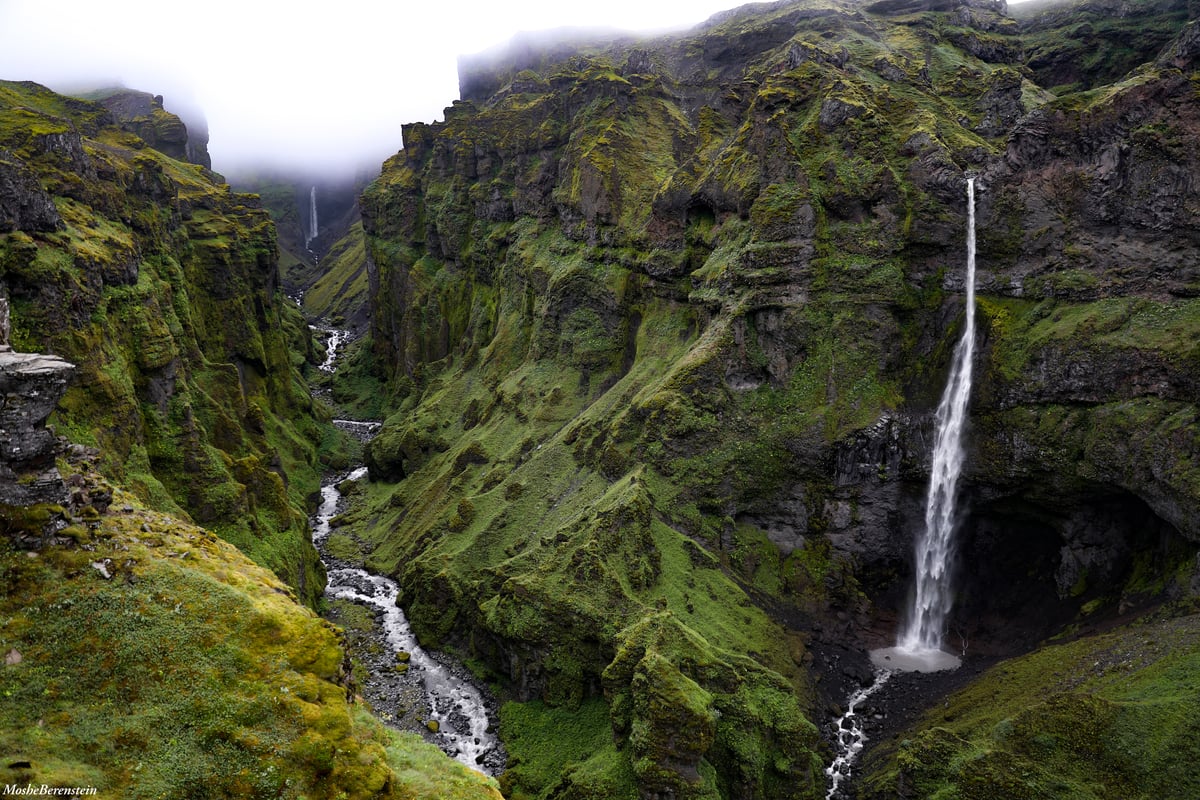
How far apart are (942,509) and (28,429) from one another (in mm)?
54517

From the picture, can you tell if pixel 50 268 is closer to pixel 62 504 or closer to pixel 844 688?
pixel 62 504

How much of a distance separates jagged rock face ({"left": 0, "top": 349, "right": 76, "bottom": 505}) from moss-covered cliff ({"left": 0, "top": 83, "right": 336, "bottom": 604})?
687 inches

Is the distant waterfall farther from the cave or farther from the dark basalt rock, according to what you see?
the dark basalt rock

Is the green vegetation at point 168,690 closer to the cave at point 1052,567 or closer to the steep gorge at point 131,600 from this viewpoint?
the steep gorge at point 131,600

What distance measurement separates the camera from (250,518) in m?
54.8

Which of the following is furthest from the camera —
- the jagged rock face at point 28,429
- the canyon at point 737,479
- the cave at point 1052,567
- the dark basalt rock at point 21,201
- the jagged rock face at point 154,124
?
the jagged rock face at point 154,124

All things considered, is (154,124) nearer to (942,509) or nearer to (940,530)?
(942,509)

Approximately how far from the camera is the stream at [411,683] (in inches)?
1933

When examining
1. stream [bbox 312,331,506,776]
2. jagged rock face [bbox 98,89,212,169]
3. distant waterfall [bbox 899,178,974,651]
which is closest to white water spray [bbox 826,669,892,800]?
distant waterfall [bbox 899,178,974,651]

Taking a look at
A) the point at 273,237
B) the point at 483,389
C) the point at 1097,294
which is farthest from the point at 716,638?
the point at 273,237

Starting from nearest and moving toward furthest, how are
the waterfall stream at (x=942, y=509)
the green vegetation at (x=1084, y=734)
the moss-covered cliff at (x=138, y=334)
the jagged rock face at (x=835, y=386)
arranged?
the green vegetation at (x=1084, y=734) < the moss-covered cliff at (x=138, y=334) < the jagged rock face at (x=835, y=386) < the waterfall stream at (x=942, y=509)

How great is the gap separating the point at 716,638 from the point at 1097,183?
40.8 metres
